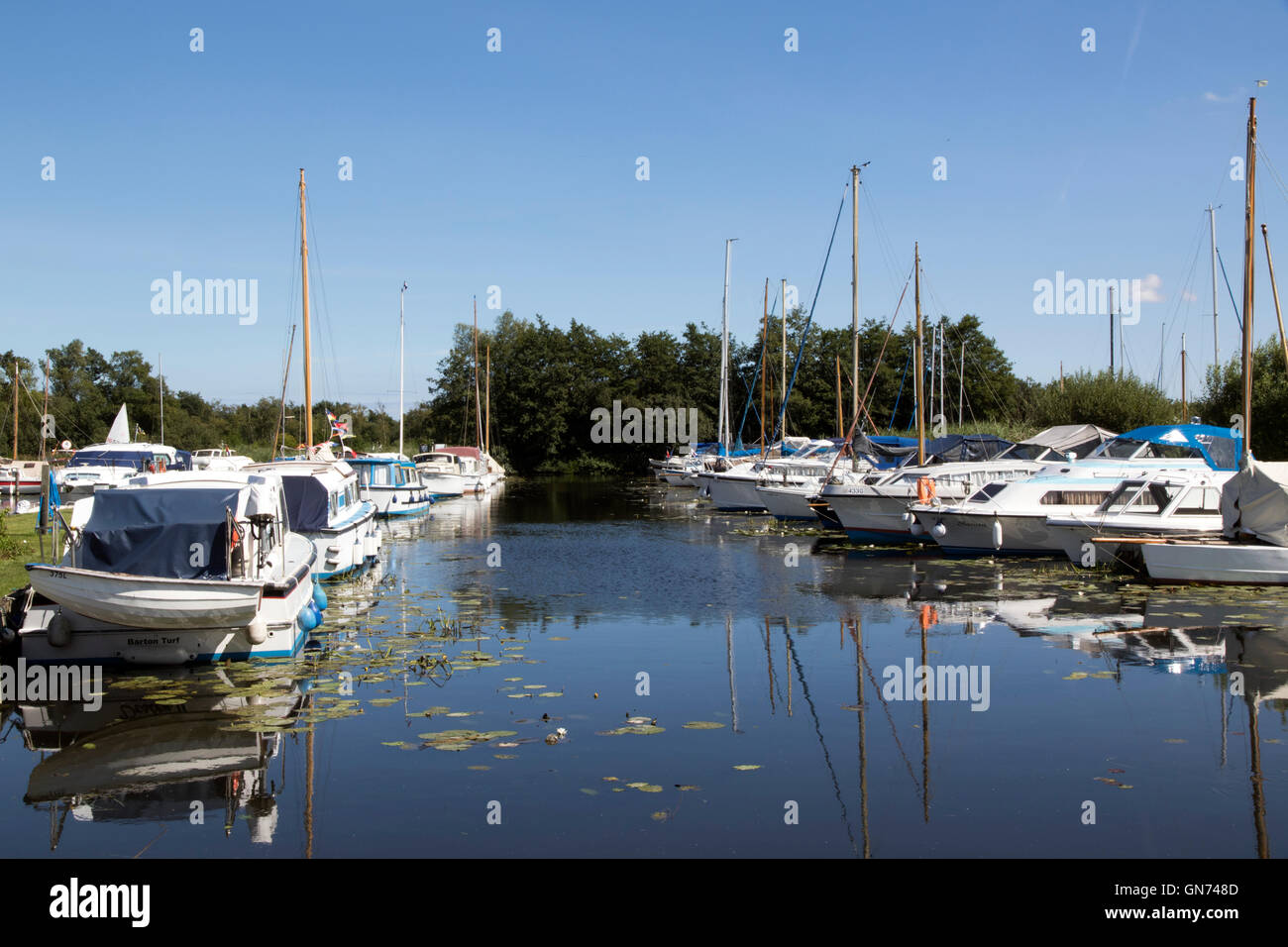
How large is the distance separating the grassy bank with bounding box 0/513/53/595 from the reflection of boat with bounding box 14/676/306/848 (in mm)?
6349

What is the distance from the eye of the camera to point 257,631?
14.2 m

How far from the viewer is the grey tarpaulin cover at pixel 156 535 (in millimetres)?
14242

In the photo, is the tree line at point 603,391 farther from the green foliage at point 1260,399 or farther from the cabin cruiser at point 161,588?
the cabin cruiser at point 161,588

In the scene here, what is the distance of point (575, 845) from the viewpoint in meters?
8.34

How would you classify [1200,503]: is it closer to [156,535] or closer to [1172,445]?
[1172,445]

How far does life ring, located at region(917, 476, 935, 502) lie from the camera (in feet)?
99.4

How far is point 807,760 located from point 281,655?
8.03 metres

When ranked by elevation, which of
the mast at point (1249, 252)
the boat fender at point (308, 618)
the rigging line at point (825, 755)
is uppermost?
the mast at point (1249, 252)

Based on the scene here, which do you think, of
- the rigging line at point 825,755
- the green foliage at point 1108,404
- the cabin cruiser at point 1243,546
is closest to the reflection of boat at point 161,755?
the rigging line at point 825,755

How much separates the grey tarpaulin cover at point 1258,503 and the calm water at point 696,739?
5.01 ft

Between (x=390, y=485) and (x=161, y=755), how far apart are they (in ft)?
115

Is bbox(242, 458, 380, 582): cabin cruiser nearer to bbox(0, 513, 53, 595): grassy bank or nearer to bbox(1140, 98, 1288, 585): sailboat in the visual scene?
bbox(0, 513, 53, 595): grassy bank

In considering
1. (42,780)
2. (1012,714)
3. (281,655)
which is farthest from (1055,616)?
(42,780)

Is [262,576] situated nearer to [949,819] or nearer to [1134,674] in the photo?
[949,819]
